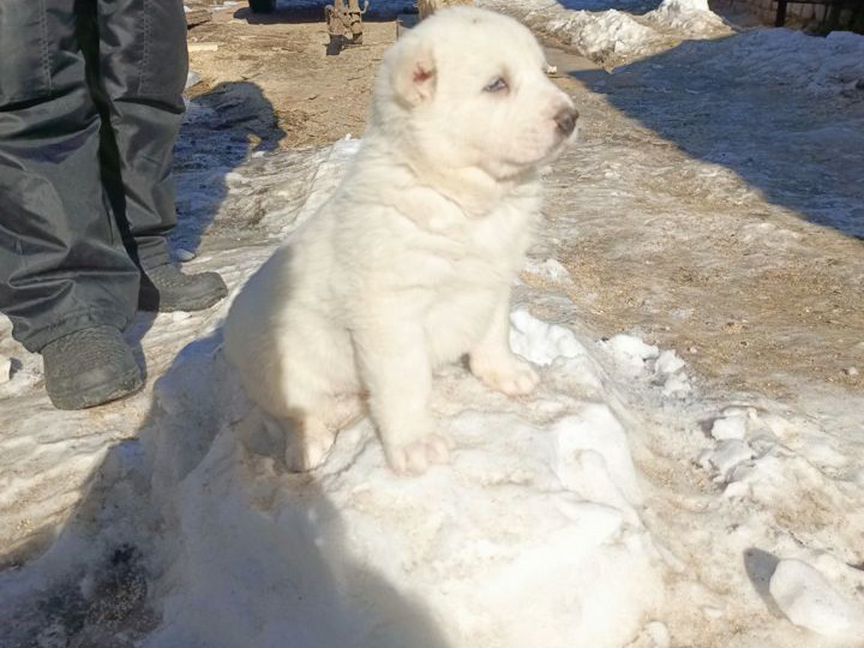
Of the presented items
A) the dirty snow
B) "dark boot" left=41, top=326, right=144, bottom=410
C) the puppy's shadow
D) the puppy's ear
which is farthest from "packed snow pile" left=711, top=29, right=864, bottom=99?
"dark boot" left=41, top=326, right=144, bottom=410

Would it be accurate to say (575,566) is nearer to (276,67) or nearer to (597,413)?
(597,413)

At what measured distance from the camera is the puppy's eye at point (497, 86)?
2059mm

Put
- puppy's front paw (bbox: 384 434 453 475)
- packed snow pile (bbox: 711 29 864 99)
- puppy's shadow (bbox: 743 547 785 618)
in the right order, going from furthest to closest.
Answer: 1. packed snow pile (bbox: 711 29 864 99)
2. puppy's front paw (bbox: 384 434 453 475)
3. puppy's shadow (bbox: 743 547 785 618)

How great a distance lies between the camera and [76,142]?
2.97 m

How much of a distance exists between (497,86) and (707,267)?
2.42 metres

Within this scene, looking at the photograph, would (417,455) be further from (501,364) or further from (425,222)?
(425,222)

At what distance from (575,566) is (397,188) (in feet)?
3.51

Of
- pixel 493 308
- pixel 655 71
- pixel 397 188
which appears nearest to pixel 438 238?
pixel 397 188

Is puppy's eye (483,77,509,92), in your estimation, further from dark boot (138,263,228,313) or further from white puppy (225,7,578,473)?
dark boot (138,263,228,313)

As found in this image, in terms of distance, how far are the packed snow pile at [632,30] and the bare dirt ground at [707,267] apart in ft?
10.7

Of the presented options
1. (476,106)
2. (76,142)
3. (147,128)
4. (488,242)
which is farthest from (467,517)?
(147,128)

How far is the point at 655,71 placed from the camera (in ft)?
28.9

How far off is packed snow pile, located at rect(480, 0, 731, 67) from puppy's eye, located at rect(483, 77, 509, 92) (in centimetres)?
807

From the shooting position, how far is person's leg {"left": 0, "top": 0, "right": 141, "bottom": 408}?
275 cm
